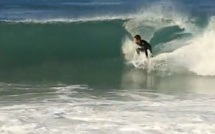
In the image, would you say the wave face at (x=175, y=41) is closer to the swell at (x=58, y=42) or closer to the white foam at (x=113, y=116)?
the swell at (x=58, y=42)

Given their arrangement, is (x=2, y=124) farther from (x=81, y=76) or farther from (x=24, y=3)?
(x=24, y=3)

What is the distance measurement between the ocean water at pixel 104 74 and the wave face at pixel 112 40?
0.03m

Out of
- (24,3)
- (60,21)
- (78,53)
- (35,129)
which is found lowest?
(35,129)

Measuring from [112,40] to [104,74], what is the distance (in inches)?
164

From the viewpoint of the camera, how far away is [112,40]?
62.7 feet

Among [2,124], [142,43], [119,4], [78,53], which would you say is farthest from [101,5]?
[2,124]

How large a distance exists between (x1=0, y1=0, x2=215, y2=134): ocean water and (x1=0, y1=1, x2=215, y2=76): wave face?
28mm

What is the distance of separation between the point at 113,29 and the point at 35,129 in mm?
11462

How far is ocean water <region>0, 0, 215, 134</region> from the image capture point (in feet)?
30.5

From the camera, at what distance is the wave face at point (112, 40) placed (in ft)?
52.7

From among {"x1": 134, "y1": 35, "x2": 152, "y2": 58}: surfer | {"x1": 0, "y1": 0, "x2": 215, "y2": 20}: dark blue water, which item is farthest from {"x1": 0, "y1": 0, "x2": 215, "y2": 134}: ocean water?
{"x1": 134, "y1": 35, "x2": 152, "y2": 58}: surfer

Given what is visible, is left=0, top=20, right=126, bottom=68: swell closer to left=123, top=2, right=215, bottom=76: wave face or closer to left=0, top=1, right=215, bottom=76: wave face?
left=0, top=1, right=215, bottom=76: wave face

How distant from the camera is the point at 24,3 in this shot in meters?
32.2

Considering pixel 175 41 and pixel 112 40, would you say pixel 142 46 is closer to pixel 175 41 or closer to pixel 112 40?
pixel 175 41
